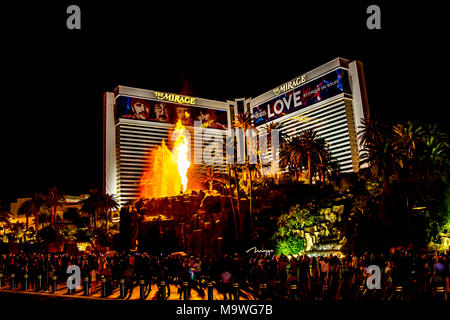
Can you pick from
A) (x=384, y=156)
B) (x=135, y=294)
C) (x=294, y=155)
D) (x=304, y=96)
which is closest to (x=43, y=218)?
(x=294, y=155)

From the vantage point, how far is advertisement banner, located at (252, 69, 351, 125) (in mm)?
70500

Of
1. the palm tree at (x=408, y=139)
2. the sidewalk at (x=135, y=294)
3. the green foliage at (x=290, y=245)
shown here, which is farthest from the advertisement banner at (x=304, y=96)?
the sidewalk at (x=135, y=294)

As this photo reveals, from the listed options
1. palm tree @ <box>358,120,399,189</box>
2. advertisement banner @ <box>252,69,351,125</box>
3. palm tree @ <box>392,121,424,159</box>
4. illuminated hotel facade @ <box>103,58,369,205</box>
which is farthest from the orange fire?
palm tree @ <box>392,121,424,159</box>

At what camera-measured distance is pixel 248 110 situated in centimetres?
8556

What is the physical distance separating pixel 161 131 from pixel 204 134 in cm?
1431

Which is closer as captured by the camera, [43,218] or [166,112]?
[43,218]

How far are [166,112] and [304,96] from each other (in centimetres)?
3365

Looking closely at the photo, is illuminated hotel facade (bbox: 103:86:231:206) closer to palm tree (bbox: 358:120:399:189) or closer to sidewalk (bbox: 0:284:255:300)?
palm tree (bbox: 358:120:399:189)

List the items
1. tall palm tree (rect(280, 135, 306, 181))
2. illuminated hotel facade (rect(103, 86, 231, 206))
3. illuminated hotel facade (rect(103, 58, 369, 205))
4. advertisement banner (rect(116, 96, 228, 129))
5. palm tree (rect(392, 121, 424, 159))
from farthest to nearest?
advertisement banner (rect(116, 96, 228, 129)) < illuminated hotel facade (rect(103, 86, 231, 206)) < illuminated hotel facade (rect(103, 58, 369, 205)) < tall palm tree (rect(280, 135, 306, 181)) < palm tree (rect(392, 121, 424, 159))

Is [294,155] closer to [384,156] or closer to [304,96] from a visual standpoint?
[384,156]
